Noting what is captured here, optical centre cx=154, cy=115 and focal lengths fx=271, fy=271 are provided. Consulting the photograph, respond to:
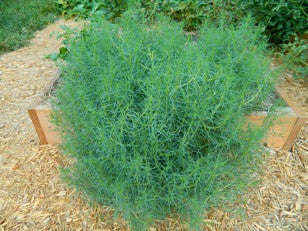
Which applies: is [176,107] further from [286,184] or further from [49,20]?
[49,20]

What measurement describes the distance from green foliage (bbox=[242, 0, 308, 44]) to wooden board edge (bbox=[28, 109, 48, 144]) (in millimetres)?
2259

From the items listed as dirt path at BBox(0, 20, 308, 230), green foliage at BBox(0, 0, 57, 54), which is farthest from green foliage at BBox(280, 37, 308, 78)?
green foliage at BBox(0, 0, 57, 54)

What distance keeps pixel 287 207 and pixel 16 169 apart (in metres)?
1.88

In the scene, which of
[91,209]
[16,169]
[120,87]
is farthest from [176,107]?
[16,169]

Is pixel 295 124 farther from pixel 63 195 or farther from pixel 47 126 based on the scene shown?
pixel 47 126

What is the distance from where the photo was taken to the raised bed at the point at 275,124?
1.87 metres

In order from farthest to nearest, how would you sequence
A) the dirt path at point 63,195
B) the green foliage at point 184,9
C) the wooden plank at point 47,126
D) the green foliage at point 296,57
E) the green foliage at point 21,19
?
the green foliage at point 21,19 → the green foliage at point 184,9 → the green foliage at point 296,57 → the wooden plank at point 47,126 → the dirt path at point 63,195

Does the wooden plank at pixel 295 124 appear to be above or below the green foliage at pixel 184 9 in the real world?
below

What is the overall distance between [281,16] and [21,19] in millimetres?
3916

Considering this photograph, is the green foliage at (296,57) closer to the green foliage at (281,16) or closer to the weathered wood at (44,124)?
the green foliage at (281,16)

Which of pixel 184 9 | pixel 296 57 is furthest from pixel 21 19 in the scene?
pixel 296 57

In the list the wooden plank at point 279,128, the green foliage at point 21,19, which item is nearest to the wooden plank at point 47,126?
the wooden plank at point 279,128

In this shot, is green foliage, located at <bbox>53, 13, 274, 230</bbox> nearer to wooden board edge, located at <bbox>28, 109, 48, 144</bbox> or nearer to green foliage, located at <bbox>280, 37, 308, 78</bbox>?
wooden board edge, located at <bbox>28, 109, 48, 144</bbox>

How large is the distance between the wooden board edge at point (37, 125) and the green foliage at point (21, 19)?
2133mm
